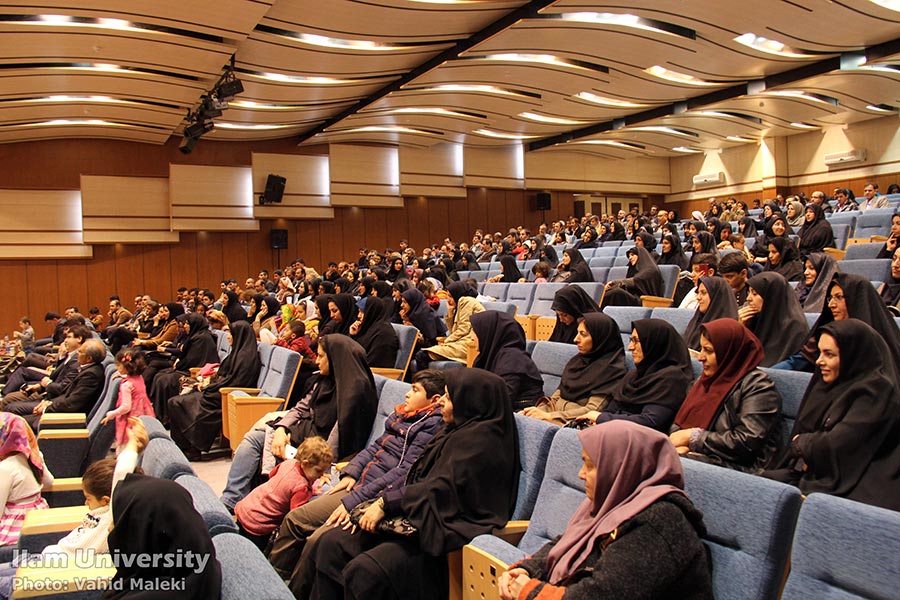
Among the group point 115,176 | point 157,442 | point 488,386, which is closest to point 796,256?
point 488,386

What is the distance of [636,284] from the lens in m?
6.30

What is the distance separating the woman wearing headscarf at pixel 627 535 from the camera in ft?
5.18

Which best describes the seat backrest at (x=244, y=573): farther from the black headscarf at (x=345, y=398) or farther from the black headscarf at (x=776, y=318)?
the black headscarf at (x=776, y=318)

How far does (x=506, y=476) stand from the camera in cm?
246

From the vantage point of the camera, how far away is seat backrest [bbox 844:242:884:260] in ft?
19.5

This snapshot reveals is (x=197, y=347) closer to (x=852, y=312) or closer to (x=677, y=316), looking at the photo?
(x=677, y=316)

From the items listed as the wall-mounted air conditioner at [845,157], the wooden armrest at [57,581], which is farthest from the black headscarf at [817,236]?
the wall-mounted air conditioner at [845,157]

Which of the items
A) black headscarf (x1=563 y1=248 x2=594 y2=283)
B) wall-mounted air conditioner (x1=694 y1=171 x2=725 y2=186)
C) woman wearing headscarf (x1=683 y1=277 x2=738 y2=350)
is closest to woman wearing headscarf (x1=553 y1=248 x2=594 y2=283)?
black headscarf (x1=563 y1=248 x2=594 y2=283)

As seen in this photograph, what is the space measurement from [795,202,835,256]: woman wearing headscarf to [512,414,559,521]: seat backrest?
5722 mm

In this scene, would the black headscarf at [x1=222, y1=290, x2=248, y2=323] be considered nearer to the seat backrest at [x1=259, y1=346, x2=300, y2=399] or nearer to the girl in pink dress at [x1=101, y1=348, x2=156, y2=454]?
the seat backrest at [x1=259, y1=346, x2=300, y2=399]

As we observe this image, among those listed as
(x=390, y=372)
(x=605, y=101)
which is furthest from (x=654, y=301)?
(x=605, y=101)

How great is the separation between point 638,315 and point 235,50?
23.8 ft

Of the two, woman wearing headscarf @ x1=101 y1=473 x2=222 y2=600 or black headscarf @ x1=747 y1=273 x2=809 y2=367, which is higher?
black headscarf @ x1=747 y1=273 x2=809 y2=367

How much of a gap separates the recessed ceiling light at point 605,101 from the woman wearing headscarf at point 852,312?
1155cm
